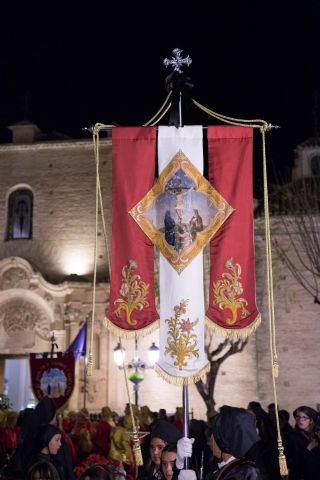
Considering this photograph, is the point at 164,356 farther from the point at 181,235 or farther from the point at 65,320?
the point at 65,320

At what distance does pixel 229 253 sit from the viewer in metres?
7.77

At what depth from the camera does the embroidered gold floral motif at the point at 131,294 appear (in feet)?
25.2

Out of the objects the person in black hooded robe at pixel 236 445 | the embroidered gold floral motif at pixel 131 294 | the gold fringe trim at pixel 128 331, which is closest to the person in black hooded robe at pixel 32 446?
A: the gold fringe trim at pixel 128 331

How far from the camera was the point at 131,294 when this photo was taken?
7707mm

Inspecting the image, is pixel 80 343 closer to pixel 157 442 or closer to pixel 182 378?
pixel 157 442

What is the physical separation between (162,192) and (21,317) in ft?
62.2

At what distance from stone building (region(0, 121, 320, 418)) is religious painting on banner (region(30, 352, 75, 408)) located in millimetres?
4483

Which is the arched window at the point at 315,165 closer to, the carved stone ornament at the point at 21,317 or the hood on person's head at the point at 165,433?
the carved stone ornament at the point at 21,317

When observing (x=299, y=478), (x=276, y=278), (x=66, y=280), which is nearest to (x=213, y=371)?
(x=276, y=278)

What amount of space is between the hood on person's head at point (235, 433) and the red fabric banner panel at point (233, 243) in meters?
2.71

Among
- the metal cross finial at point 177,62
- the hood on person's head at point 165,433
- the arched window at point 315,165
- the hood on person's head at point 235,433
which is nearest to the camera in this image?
the hood on person's head at point 235,433

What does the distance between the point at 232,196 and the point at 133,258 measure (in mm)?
1478

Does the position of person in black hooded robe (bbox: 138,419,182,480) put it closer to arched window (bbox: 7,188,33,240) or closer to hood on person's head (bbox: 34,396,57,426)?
hood on person's head (bbox: 34,396,57,426)

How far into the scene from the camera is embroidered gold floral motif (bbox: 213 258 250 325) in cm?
764
